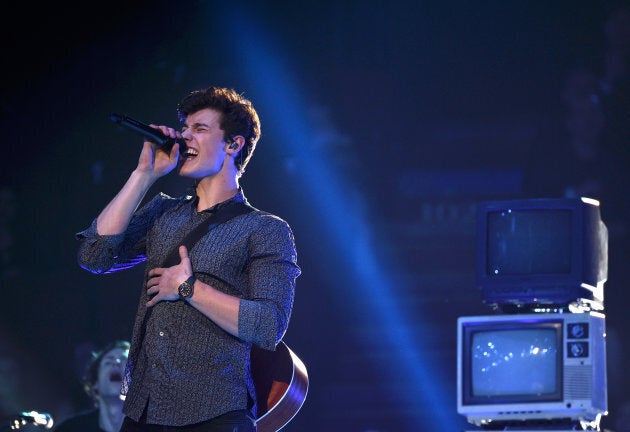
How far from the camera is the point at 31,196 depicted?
6422 mm

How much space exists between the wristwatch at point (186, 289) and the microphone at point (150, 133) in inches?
16.5

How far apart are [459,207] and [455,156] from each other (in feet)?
0.90

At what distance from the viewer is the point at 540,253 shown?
3.82m

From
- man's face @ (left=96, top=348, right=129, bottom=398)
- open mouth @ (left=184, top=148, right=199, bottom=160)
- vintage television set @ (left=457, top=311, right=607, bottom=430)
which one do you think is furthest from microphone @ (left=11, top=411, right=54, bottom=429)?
open mouth @ (left=184, top=148, right=199, bottom=160)

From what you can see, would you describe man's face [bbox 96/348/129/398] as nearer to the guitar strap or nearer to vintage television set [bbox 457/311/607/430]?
vintage television set [bbox 457/311/607/430]

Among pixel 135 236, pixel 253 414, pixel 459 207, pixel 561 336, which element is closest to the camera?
pixel 253 414

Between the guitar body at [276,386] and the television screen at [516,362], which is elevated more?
the television screen at [516,362]

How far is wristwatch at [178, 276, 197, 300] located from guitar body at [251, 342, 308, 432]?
36 centimetres

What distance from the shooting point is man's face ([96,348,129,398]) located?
5402 mm

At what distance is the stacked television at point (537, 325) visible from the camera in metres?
3.62

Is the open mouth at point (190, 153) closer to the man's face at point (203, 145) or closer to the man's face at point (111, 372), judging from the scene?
the man's face at point (203, 145)

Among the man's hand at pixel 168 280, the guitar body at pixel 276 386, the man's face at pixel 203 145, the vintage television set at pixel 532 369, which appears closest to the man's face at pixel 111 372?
the vintage television set at pixel 532 369

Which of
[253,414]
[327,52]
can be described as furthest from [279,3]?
[253,414]

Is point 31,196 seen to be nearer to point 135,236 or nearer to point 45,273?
point 45,273
